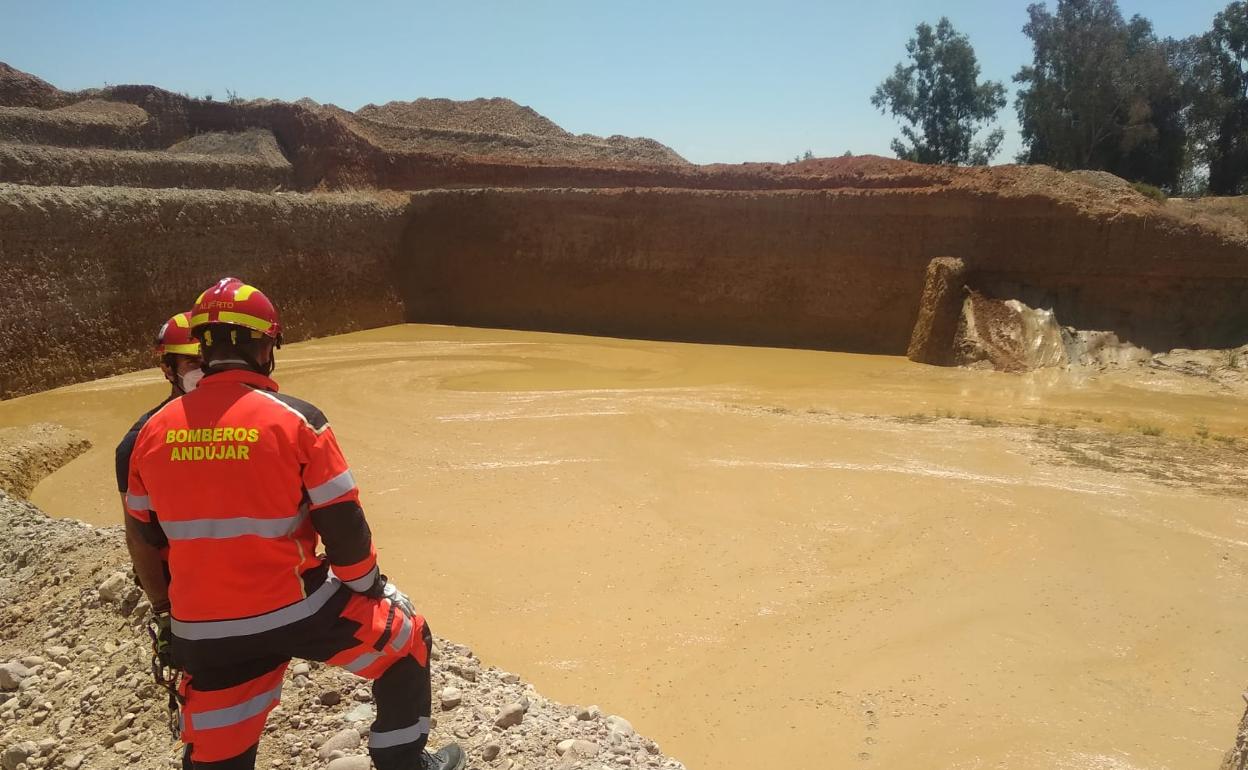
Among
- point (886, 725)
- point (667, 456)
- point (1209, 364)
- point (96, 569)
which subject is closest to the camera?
point (886, 725)

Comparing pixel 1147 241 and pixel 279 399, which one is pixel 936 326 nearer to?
pixel 1147 241

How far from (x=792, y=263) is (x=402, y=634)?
13868 millimetres

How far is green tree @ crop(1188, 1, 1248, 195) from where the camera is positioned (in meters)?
23.1

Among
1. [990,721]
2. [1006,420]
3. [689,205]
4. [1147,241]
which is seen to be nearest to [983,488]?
[1006,420]

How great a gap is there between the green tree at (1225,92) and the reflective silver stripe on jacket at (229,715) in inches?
1130

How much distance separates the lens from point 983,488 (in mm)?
7535

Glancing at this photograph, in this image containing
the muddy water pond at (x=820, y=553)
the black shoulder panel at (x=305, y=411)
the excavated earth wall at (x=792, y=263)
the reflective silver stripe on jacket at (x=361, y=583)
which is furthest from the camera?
the excavated earth wall at (x=792, y=263)

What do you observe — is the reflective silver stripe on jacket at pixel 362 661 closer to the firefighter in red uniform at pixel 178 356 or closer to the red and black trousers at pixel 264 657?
the red and black trousers at pixel 264 657

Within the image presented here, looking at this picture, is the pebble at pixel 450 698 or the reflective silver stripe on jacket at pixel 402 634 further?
the pebble at pixel 450 698

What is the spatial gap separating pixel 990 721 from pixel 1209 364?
37.1 feet

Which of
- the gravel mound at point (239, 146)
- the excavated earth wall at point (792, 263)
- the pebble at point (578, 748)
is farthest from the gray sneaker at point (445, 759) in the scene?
the gravel mound at point (239, 146)

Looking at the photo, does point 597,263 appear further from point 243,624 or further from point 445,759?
point 243,624

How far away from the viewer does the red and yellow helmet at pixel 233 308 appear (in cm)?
229

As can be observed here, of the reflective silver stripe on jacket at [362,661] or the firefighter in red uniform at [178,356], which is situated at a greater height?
the firefighter in red uniform at [178,356]
